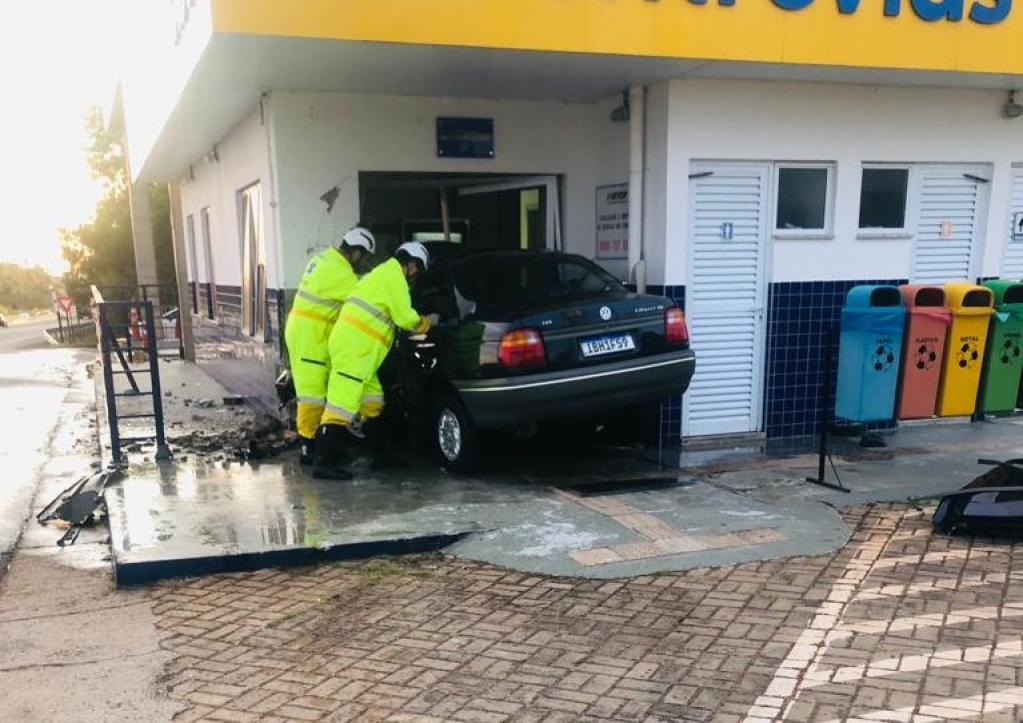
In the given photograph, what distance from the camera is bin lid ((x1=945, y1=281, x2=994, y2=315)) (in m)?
6.31

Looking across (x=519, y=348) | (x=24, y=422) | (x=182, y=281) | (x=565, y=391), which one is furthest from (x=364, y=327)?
(x=182, y=281)

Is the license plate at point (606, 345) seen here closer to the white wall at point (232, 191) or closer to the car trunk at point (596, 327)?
the car trunk at point (596, 327)

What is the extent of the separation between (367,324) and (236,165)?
4272 mm

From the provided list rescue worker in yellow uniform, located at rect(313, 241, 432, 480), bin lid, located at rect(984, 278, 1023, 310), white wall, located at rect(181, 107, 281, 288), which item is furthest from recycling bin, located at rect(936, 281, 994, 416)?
white wall, located at rect(181, 107, 281, 288)

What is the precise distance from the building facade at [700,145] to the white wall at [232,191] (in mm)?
78

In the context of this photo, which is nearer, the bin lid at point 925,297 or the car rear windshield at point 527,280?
the car rear windshield at point 527,280

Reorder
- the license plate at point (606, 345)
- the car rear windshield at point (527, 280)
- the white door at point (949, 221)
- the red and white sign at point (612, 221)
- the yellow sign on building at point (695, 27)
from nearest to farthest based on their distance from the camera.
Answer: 1. the yellow sign on building at point (695, 27)
2. the license plate at point (606, 345)
3. the car rear windshield at point (527, 280)
4. the red and white sign at point (612, 221)
5. the white door at point (949, 221)

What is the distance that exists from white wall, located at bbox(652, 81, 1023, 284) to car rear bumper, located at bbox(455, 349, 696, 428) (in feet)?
4.14

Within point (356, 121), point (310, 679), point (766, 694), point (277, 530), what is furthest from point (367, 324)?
point (766, 694)

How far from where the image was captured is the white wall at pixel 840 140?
6.83 meters

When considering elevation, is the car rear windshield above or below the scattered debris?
above

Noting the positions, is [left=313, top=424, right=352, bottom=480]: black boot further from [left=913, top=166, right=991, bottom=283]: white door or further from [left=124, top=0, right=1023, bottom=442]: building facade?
[left=913, top=166, right=991, bottom=283]: white door

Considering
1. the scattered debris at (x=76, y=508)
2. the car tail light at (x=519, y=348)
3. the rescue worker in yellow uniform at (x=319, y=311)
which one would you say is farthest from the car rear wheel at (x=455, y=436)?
the scattered debris at (x=76, y=508)

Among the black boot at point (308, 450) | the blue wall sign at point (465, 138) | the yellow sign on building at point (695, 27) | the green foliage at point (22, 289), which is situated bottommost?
the green foliage at point (22, 289)
